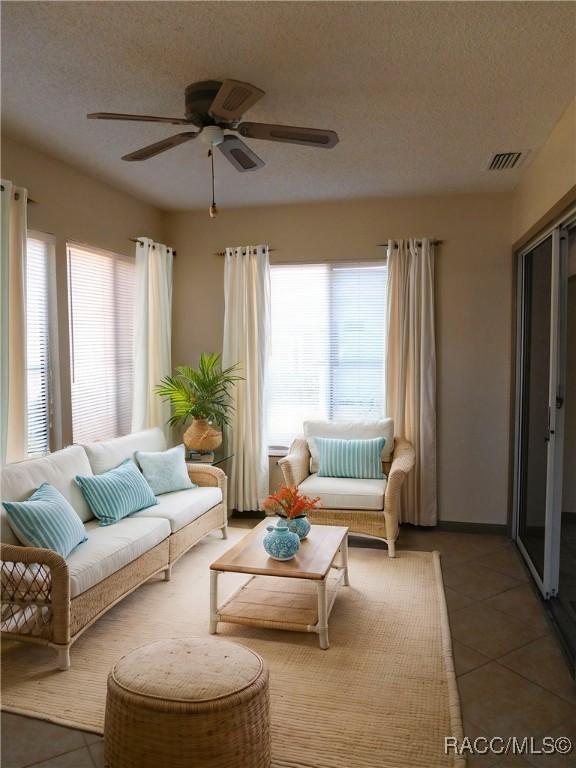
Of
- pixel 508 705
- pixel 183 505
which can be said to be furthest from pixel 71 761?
pixel 183 505

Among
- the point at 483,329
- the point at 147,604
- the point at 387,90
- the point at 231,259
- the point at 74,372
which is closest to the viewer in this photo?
the point at 387,90

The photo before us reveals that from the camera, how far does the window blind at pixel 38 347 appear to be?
3.78 meters

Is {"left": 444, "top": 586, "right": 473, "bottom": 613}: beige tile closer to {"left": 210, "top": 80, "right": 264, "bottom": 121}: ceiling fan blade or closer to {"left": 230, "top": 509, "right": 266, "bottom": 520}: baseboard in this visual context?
{"left": 230, "top": 509, "right": 266, "bottom": 520}: baseboard

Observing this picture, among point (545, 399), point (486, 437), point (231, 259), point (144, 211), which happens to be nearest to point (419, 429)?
point (486, 437)

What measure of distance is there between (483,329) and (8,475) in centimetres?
370

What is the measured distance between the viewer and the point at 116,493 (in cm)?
362

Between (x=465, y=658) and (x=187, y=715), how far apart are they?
1.54 metres

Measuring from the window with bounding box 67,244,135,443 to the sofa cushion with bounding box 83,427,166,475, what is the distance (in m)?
0.33

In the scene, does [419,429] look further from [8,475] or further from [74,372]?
[8,475]

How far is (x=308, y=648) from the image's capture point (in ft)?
9.66

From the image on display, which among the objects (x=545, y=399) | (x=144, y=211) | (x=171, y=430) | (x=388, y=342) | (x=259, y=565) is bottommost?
(x=259, y=565)

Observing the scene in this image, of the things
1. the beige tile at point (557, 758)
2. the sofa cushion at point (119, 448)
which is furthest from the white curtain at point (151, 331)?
the beige tile at point (557, 758)

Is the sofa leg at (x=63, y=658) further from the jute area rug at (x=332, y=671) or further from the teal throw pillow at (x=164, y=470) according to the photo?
the teal throw pillow at (x=164, y=470)

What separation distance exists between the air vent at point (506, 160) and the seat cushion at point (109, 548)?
3233 millimetres
